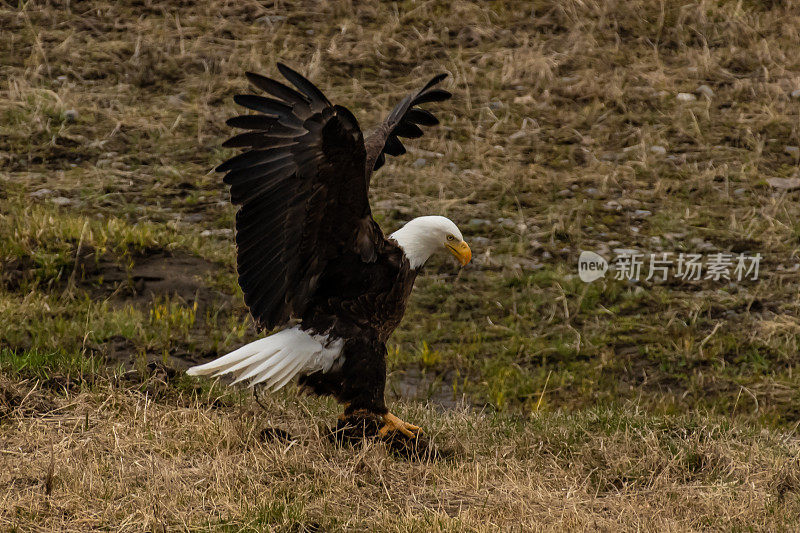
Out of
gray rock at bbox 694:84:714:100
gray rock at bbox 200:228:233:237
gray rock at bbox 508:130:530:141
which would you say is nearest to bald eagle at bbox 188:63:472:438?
gray rock at bbox 200:228:233:237

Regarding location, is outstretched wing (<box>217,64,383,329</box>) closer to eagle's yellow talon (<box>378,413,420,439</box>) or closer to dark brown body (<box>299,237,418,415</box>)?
dark brown body (<box>299,237,418,415</box>)

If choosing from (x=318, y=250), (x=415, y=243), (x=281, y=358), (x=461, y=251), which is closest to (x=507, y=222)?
(x=461, y=251)

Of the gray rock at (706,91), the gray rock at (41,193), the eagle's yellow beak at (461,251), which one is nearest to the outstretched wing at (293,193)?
the eagle's yellow beak at (461,251)

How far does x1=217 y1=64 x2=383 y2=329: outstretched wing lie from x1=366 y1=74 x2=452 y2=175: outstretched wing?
12.4 inches

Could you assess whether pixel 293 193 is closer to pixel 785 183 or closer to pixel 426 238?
pixel 426 238

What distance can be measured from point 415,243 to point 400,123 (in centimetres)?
84

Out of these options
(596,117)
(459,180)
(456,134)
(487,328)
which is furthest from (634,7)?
(487,328)

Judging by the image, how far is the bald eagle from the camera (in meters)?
4.06

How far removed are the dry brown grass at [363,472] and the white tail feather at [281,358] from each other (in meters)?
0.28

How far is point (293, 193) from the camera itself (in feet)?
13.9

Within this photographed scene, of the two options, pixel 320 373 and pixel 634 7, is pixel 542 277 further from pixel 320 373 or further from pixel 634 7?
pixel 634 7

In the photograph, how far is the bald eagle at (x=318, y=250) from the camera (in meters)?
4.06

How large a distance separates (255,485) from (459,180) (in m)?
4.63

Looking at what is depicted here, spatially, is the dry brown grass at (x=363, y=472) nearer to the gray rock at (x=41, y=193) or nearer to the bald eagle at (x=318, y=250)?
the bald eagle at (x=318, y=250)
